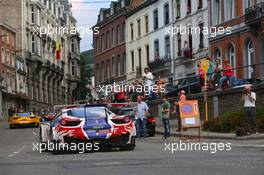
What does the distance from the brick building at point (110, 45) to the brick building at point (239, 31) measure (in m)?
25.0

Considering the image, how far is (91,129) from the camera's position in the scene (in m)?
20.2

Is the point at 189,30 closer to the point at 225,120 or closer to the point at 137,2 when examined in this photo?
the point at 137,2

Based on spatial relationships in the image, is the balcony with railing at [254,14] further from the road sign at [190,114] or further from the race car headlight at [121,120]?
the race car headlight at [121,120]

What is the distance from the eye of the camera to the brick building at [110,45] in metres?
73.9

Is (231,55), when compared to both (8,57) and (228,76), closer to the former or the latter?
(228,76)

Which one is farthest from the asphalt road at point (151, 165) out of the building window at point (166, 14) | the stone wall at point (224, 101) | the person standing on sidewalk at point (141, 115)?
the building window at point (166, 14)

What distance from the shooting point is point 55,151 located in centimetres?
2059

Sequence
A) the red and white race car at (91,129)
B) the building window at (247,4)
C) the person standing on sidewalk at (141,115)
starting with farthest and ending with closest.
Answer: the building window at (247,4) < the person standing on sidewalk at (141,115) < the red and white race car at (91,129)

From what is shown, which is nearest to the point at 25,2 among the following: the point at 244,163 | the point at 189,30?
the point at 189,30

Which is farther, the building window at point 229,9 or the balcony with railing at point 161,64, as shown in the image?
the balcony with railing at point 161,64

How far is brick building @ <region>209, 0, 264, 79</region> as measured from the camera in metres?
41.2

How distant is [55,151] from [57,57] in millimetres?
88076

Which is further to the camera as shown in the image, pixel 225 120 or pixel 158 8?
pixel 158 8

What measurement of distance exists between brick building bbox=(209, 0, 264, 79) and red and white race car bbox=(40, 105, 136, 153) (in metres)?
19.0
